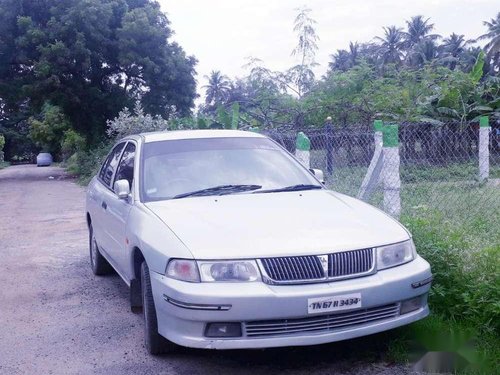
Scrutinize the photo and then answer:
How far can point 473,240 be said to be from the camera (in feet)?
16.1

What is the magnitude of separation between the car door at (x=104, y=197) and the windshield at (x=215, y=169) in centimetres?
88

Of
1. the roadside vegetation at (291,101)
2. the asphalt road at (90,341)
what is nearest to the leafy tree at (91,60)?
the roadside vegetation at (291,101)

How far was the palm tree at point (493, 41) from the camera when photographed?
50.8 m

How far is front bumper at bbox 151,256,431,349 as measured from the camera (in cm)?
344

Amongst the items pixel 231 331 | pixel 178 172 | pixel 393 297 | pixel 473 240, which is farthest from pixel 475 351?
pixel 178 172

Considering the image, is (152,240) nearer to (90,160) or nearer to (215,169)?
(215,169)

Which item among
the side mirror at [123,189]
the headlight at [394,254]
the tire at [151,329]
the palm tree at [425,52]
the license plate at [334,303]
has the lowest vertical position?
the tire at [151,329]

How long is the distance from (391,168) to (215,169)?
2.47 meters

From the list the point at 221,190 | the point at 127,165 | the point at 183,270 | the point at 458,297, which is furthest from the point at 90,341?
the point at 458,297

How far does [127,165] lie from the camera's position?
18.2 ft

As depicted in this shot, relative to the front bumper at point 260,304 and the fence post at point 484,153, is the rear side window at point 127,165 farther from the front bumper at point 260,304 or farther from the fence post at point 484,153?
the fence post at point 484,153

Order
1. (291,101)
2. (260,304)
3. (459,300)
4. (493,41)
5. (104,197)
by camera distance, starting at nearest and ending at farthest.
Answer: (260,304) < (459,300) < (104,197) < (291,101) < (493,41)

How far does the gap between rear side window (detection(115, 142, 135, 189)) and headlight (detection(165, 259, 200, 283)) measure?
1551 millimetres

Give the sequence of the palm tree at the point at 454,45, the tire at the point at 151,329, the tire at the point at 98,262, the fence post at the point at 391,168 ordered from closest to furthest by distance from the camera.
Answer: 1. the tire at the point at 151,329
2. the fence post at the point at 391,168
3. the tire at the point at 98,262
4. the palm tree at the point at 454,45
